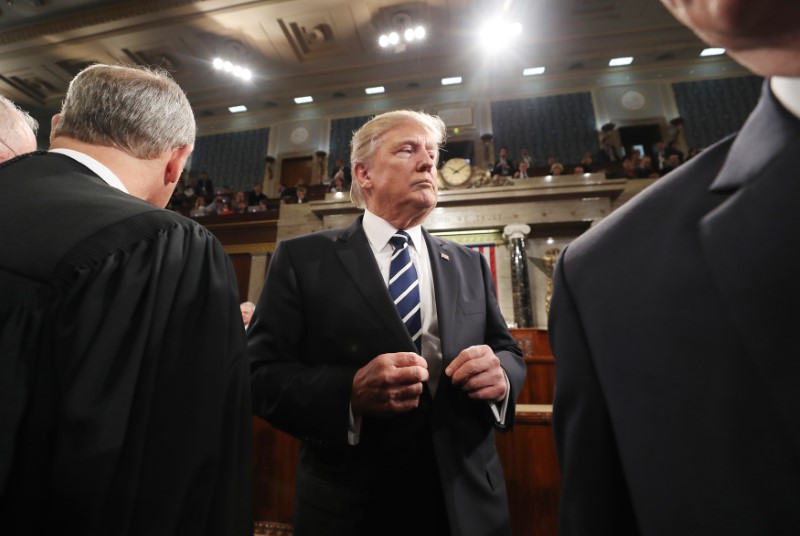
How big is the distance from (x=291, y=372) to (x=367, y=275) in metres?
0.38

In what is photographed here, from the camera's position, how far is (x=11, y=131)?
1663 millimetres

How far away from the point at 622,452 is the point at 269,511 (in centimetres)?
241

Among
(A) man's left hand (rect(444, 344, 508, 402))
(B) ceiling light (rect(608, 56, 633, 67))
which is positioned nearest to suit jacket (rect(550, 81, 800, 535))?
(A) man's left hand (rect(444, 344, 508, 402))

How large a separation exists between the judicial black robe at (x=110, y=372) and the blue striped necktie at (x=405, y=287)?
602mm

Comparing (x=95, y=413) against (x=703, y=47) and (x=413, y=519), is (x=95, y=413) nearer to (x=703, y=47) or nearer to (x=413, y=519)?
(x=413, y=519)

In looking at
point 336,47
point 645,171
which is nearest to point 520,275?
point 645,171

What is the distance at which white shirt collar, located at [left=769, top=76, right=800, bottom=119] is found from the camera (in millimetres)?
456

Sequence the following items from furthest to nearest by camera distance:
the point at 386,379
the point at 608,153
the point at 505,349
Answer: the point at 608,153
the point at 505,349
the point at 386,379

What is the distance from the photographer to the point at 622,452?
57 centimetres

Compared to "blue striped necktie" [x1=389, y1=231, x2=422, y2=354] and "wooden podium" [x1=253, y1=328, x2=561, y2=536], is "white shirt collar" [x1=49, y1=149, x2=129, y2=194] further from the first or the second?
"wooden podium" [x1=253, y1=328, x2=561, y2=536]

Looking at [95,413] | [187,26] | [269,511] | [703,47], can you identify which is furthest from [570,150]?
[95,413]

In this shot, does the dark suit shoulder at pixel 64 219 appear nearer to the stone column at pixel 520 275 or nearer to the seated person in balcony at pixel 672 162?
the stone column at pixel 520 275

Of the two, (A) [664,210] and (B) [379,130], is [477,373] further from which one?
(B) [379,130]

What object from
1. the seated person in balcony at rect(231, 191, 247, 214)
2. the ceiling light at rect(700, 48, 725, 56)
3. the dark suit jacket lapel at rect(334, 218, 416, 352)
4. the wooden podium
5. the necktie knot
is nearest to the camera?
the dark suit jacket lapel at rect(334, 218, 416, 352)
